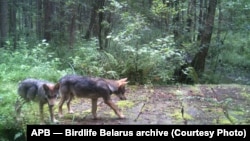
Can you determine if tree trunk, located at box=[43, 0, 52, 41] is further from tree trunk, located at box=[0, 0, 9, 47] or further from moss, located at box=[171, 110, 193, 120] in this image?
moss, located at box=[171, 110, 193, 120]

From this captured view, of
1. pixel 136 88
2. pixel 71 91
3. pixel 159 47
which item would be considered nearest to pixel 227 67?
pixel 159 47

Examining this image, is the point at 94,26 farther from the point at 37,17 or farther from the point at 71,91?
the point at 71,91

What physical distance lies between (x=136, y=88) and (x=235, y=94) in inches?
103

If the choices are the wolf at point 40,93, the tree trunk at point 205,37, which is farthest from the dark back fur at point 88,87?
the tree trunk at point 205,37

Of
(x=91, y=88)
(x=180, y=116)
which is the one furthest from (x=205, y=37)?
(x=91, y=88)

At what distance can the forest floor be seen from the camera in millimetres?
6934

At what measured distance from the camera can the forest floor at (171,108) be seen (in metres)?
6.93

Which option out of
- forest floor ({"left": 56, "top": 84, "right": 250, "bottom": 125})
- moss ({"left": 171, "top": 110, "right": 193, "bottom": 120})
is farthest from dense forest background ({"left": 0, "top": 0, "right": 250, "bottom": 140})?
moss ({"left": 171, "top": 110, "right": 193, "bottom": 120})

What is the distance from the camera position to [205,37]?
16281 millimetres

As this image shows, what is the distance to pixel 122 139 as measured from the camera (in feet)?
18.7

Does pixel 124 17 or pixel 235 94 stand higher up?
pixel 124 17

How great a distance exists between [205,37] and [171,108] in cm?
896
